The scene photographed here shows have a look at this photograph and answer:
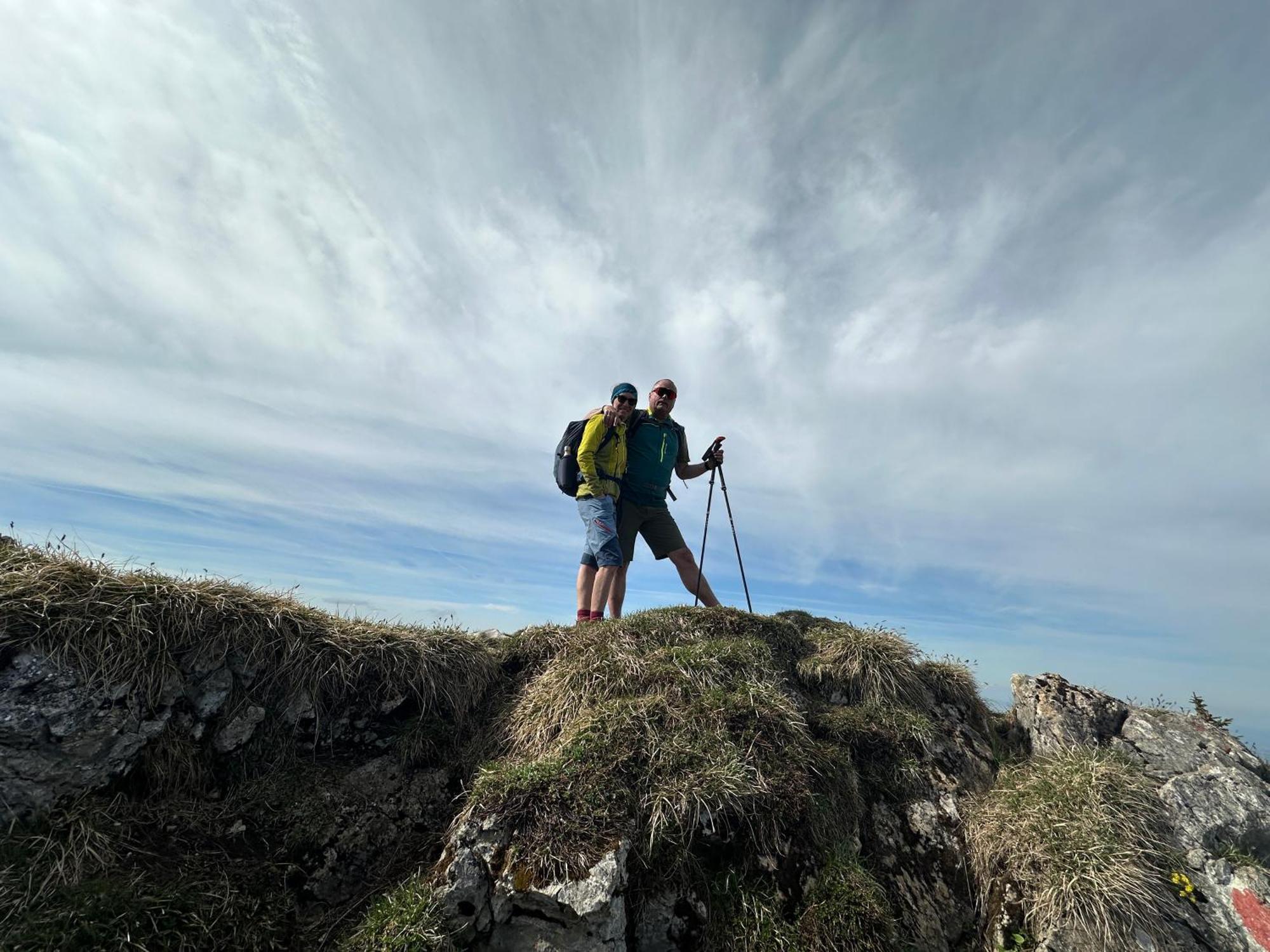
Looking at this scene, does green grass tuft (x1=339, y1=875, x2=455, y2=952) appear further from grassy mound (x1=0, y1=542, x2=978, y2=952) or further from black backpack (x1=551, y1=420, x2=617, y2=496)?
black backpack (x1=551, y1=420, x2=617, y2=496)

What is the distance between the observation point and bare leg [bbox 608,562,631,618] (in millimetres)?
10312

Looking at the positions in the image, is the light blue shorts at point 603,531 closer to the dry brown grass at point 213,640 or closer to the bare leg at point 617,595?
the bare leg at point 617,595

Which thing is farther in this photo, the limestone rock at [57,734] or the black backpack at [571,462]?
the black backpack at [571,462]

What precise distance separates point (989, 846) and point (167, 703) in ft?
28.8

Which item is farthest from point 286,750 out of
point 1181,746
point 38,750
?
point 1181,746

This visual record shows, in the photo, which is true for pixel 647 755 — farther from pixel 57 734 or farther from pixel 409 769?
pixel 57 734

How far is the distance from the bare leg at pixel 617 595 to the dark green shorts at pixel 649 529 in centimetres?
45

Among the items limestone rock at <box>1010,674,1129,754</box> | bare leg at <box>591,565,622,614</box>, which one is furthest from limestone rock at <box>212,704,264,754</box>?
limestone rock at <box>1010,674,1129,754</box>

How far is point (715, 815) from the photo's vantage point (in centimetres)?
573

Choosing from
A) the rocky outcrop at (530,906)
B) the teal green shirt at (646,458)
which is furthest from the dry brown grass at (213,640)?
the teal green shirt at (646,458)

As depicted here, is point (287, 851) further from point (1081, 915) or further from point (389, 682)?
point (1081, 915)

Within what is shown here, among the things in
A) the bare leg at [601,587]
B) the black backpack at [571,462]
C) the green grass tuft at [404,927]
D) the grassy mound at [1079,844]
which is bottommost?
the green grass tuft at [404,927]

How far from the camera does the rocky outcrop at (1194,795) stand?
18.6ft

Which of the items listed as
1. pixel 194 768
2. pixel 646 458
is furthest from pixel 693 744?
pixel 646 458
